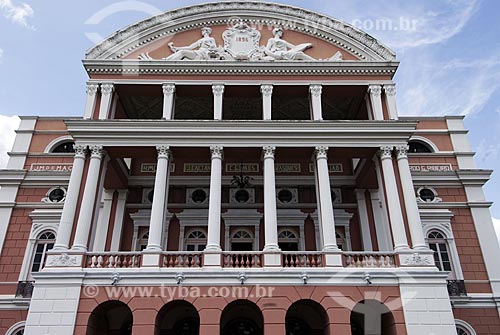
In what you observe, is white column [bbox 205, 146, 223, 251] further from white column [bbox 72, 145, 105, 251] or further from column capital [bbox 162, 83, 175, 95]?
white column [bbox 72, 145, 105, 251]

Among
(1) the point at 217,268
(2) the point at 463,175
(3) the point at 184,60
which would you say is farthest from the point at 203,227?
(2) the point at 463,175

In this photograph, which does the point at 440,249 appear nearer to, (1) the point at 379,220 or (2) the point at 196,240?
(1) the point at 379,220

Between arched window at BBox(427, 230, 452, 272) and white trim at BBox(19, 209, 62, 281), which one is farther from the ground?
white trim at BBox(19, 209, 62, 281)

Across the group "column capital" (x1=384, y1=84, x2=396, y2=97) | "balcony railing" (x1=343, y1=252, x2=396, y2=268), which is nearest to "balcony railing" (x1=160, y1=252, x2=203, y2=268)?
"balcony railing" (x1=343, y1=252, x2=396, y2=268)

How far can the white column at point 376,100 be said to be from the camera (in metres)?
19.4

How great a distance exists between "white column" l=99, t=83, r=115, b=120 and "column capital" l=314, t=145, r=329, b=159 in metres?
9.31

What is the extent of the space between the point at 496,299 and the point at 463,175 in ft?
20.0

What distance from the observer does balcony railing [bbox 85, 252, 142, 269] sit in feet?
54.4

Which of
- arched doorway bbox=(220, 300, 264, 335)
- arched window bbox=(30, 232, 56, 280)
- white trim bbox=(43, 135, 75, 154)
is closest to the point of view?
arched doorway bbox=(220, 300, 264, 335)

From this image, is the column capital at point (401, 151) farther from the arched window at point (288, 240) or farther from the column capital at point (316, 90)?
the arched window at point (288, 240)

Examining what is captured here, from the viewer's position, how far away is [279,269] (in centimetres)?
1627

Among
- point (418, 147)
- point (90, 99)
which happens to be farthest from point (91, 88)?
point (418, 147)

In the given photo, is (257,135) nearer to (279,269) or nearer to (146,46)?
(279,269)

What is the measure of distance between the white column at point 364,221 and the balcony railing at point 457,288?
12.5 ft
